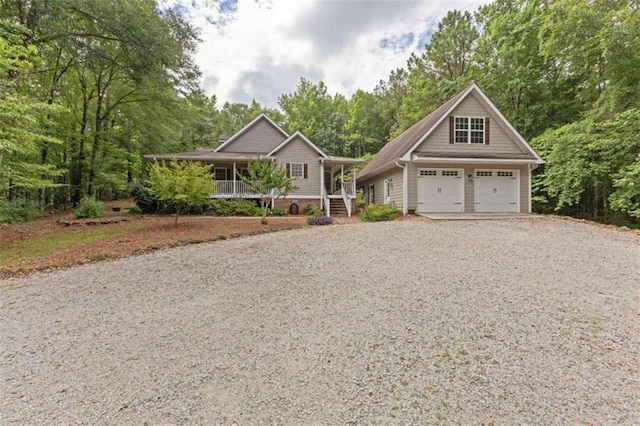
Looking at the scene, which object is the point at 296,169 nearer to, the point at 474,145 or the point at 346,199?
the point at 346,199

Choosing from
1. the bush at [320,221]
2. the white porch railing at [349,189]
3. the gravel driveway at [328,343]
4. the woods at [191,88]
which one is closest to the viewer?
the gravel driveway at [328,343]

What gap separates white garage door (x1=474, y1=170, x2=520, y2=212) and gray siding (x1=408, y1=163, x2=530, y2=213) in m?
0.20

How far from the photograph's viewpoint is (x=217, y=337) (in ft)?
11.5

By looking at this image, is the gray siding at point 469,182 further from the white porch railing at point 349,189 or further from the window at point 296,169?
the window at point 296,169

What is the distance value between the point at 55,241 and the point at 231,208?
24.8ft

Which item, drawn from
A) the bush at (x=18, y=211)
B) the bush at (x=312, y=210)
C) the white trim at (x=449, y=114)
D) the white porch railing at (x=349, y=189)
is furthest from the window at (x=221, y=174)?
the white trim at (x=449, y=114)

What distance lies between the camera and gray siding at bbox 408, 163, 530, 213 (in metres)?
14.3

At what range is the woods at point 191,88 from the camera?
11055mm

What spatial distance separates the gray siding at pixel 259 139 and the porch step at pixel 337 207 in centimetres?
593

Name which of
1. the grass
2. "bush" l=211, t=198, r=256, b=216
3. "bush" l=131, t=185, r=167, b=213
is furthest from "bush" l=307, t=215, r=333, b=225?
"bush" l=131, t=185, r=167, b=213

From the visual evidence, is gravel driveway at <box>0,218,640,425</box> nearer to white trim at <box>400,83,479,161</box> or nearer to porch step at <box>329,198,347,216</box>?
white trim at <box>400,83,479,161</box>

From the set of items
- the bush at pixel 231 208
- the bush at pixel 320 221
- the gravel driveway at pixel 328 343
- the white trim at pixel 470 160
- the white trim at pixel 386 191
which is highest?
the white trim at pixel 470 160

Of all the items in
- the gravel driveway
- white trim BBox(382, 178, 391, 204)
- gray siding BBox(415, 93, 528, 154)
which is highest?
gray siding BBox(415, 93, 528, 154)

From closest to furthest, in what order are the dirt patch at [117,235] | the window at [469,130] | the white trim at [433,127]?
the dirt patch at [117,235] → the white trim at [433,127] → the window at [469,130]
